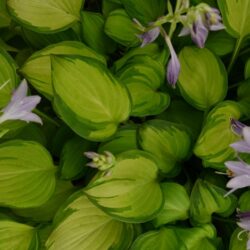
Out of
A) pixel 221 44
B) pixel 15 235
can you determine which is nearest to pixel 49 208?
pixel 15 235

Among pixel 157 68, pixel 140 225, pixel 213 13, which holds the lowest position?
pixel 140 225

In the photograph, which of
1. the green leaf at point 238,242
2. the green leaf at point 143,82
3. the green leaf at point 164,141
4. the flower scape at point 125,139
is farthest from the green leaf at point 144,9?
the green leaf at point 238,242

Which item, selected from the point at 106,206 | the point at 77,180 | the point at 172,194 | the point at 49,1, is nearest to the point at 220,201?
the point at 172,194

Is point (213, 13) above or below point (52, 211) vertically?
above

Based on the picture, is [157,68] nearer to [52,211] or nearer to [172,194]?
[172,194]

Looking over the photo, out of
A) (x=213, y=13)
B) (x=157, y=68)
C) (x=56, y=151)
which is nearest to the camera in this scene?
(x=213, y=13)

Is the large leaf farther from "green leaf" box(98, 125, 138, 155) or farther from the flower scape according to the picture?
"green leaf" box(98, 125, 138, 155)

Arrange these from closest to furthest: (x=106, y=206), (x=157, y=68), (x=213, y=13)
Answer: (x=213, y=13) → (x=106, y=206) → (x=157, y=68)

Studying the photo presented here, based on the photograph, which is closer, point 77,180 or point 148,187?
point 148,187
